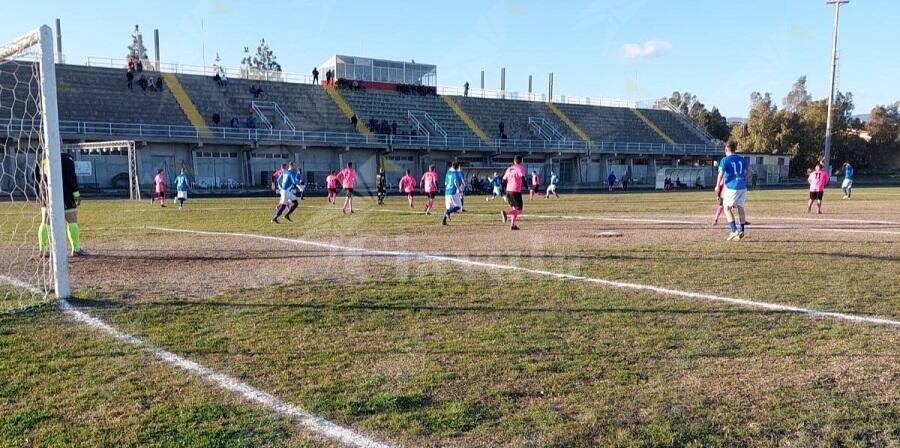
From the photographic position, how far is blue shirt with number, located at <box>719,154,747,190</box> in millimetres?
13141

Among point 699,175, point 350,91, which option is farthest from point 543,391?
point 699,175

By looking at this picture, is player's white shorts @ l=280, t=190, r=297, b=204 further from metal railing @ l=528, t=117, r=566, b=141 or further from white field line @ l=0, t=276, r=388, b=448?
metal railing @ l=528, t=117, r=566, b=141

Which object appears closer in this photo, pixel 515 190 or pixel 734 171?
pixel 734 171

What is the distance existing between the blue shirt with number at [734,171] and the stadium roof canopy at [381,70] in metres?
47.5

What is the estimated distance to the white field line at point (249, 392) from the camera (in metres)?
3.63

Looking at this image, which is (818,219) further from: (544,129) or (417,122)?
(544,129)

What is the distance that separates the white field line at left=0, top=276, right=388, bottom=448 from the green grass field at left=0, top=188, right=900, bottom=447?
0.24 ft

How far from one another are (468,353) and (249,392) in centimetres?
172

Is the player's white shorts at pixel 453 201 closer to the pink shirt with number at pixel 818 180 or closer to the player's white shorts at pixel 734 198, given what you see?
the player's white shorts at pixel 734 198

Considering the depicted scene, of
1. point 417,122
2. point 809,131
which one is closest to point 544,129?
point 417,122

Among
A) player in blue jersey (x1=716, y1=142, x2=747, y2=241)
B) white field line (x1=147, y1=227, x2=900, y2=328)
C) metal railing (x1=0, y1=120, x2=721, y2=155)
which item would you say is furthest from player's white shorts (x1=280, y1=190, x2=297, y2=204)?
metal railing (x1=0, y1=120, x2=721, y2=155)

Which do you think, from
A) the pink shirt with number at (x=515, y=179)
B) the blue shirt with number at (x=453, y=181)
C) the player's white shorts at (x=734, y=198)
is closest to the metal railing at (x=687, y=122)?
the blue shirt with number at (x=453, y=181)

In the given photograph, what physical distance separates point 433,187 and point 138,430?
1861 centimetres

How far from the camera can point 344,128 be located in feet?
162
